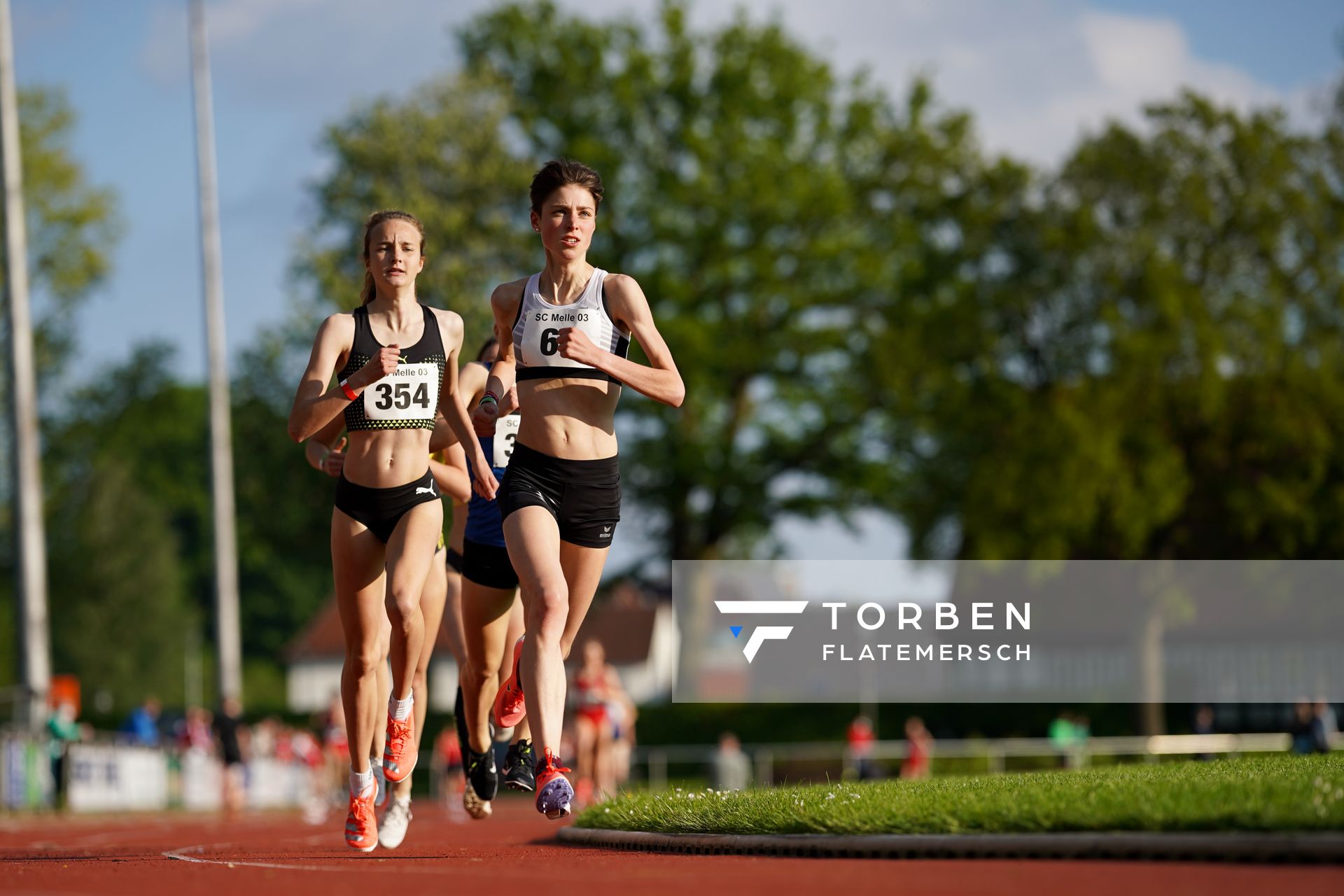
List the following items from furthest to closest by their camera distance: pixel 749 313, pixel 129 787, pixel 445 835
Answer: pixel 749 313 < pixel 129 787 < pixel 445 835

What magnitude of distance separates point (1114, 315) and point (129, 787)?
26097 millimetres

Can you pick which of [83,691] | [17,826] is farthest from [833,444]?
[83,691]

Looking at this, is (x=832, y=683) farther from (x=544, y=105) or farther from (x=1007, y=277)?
(x=544, y=105)

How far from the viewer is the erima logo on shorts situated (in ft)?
82.1

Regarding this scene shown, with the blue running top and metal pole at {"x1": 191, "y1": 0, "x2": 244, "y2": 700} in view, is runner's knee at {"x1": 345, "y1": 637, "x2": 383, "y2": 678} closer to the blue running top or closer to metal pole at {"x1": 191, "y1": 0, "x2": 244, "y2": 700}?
the blue running top

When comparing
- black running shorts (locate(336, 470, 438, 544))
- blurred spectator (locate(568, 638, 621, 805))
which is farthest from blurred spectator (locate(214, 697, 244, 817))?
black running shorts (locate(336, 470, 438, 544))

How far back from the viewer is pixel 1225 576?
48.0 meters

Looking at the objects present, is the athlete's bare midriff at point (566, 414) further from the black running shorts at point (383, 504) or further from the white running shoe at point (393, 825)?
the white running shoe at point (393, 825)

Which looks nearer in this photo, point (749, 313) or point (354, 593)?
point (354, 593)

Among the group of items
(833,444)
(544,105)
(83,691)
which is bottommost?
(83,691)

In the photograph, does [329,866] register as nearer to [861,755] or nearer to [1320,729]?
[1320,729]

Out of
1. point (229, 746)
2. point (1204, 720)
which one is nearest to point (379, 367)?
point (229, 746)

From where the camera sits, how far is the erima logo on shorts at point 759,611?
25028 mm

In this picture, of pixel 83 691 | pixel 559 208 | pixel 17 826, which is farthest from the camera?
pixel 83 691
